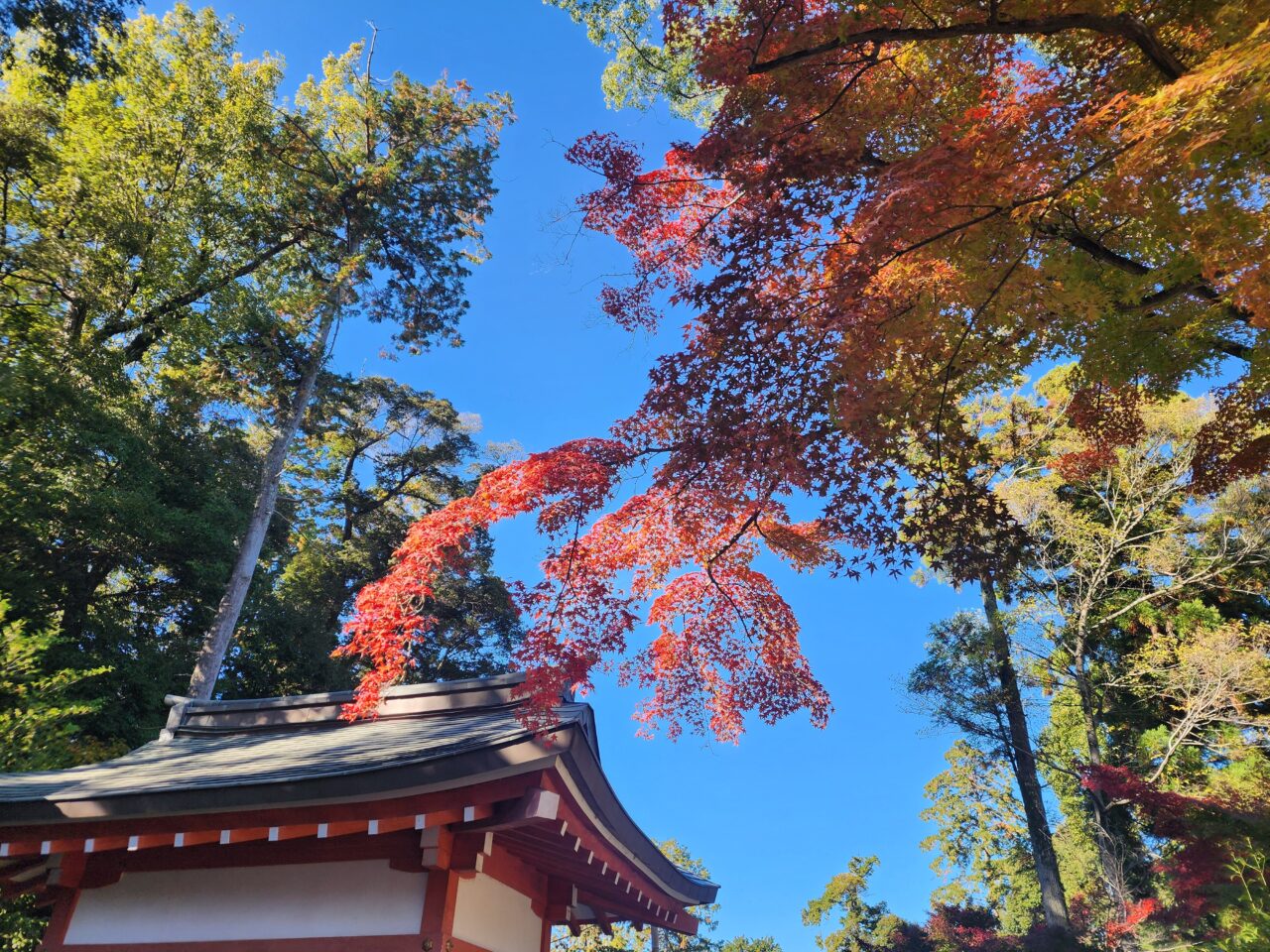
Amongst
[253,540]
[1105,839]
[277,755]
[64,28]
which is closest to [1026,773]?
[1105,839]

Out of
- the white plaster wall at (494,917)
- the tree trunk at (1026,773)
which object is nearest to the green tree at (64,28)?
the white plaster wall at (494,917)

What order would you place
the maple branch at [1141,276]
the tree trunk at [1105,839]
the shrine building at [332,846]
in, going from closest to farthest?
the shrine building at [332,846], the maple branch at [1141,276], the tree trunk at [1105,839]

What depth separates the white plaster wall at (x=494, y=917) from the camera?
4.57 m

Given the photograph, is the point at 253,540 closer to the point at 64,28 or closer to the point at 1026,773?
the point at 64,28

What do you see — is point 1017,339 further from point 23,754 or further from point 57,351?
point 57,351

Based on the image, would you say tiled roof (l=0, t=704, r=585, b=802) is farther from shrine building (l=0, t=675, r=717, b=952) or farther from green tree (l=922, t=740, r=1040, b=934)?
green tree (l=922, t=740, r=1040, b=934)

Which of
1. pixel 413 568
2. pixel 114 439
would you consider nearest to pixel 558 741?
pixel 413 568

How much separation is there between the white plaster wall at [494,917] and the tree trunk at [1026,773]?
1131 cm

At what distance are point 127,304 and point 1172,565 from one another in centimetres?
2309

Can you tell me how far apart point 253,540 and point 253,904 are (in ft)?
32.3

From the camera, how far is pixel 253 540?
42.8 ft

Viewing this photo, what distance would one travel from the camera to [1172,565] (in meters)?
15.5

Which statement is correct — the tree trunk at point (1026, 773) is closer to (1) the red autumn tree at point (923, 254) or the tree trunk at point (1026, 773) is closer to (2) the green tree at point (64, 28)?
(1) the red autumn tree at point (923, 254)

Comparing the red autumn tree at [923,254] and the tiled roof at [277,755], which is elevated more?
the red autumn tree at [923,254]
